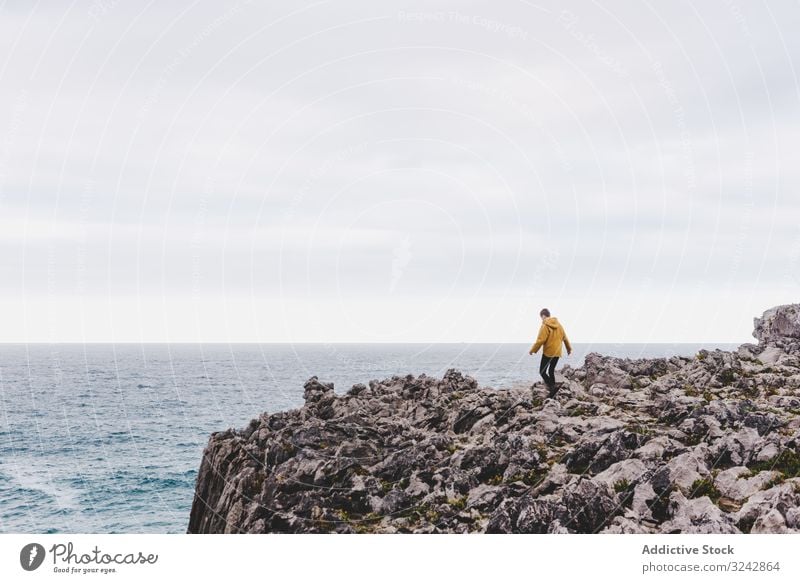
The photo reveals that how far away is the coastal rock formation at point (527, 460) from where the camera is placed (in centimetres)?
1518

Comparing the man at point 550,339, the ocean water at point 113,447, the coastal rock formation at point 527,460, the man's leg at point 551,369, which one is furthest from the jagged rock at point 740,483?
the ocean water at point 113,447

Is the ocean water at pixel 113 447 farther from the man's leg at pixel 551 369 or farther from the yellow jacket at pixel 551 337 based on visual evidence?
the yellow jacket at pixel 551 337

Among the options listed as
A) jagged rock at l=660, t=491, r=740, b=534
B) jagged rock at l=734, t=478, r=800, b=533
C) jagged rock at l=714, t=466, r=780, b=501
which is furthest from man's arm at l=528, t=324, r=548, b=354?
jagged rock at l=734, t=478, r=800, b=533

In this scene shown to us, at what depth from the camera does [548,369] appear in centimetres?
2658

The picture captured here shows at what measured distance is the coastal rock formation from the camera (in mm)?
15180

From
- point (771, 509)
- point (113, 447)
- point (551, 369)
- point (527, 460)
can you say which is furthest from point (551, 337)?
point (113, 447)

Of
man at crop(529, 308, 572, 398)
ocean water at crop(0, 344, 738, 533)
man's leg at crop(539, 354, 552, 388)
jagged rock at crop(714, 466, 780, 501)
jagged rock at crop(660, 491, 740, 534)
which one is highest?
man at crop(529, 308, 572, 398)

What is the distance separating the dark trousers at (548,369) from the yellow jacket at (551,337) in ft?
1.38

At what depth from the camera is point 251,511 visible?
19.3 m

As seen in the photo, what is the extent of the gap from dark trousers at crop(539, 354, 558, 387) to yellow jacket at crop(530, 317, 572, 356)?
1.38 ft

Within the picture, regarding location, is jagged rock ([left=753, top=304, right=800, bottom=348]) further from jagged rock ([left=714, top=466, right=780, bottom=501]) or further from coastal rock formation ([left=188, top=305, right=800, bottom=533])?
jagged rock ([left=714, top=466, right=780, bottom=501])

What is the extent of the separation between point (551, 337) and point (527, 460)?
7.88 m

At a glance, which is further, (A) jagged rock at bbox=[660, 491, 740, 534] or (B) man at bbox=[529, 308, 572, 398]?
(B) man at bbox=[529, 308, 572, 398]
